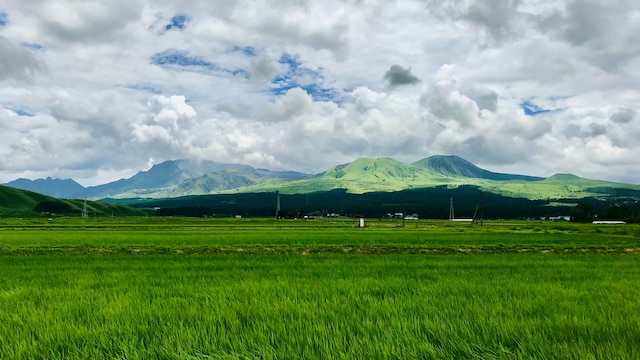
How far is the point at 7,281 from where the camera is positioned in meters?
15.2

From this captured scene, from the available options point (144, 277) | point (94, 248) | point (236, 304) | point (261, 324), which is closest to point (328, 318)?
point (261, 324)

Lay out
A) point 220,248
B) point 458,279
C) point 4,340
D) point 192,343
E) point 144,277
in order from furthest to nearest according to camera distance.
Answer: point 220,248
point 144,277
point 458,279
point 4,340
point 192,343

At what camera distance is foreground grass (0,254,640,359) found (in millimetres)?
6145

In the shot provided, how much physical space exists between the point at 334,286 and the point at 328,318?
4.46 meters

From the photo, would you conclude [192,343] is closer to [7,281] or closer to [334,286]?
[334,286]

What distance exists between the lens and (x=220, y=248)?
107 ft

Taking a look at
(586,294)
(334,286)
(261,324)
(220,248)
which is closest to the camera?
(261,324)

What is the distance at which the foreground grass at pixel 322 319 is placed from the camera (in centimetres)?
614

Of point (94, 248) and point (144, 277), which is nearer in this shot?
point (144, 277)

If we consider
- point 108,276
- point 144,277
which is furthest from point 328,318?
point 108,276

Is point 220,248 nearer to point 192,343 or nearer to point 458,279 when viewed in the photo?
point 458,279

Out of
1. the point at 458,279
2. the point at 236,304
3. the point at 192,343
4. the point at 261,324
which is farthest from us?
the point at 458,279

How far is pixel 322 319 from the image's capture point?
787 centimetres

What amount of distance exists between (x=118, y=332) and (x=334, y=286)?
644 centimetres
